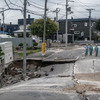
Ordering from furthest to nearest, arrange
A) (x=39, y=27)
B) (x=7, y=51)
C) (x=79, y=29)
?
(x=79, y=29), (x=39, y=27), (x=7, y=51)

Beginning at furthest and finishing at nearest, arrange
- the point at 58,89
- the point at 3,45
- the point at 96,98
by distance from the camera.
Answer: the point at 3,45
the point at 58,89
the point at 96,98

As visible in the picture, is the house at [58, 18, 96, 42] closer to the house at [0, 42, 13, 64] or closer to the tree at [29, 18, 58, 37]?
the tree at [29, 18, 58, 37]

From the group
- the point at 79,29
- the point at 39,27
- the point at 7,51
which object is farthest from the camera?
the point at 79,29

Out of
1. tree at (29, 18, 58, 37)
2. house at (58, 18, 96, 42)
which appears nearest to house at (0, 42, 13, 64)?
tree at (29, 18, 58, 37)

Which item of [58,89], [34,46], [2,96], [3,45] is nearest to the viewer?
[2,96]

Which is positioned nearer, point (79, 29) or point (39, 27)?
point (39, 27)

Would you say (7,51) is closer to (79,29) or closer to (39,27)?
(39,27)

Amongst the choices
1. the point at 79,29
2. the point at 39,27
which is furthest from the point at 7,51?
the point at 79,29

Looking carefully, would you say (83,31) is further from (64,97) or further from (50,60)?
(64,97)

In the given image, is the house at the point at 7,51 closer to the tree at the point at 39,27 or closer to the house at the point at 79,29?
the tree at the point at 39,27

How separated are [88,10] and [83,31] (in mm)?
9686

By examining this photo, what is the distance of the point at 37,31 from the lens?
159 feet

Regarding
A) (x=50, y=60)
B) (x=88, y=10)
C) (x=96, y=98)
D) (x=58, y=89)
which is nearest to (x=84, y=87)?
(x=58, y=89)

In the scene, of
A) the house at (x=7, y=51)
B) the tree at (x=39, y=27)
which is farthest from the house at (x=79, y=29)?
the house at (x=7, y=51)
